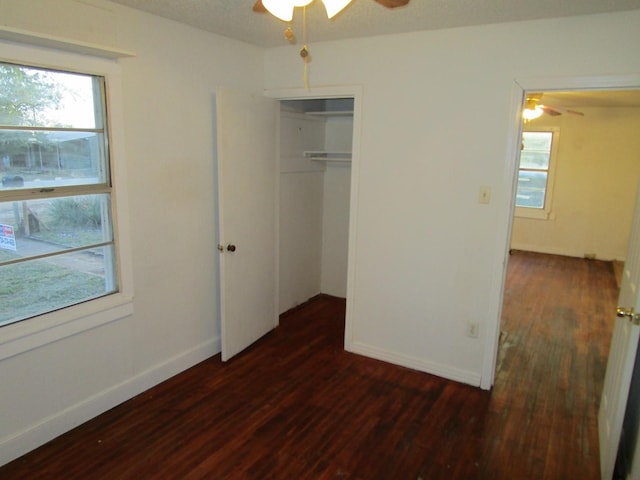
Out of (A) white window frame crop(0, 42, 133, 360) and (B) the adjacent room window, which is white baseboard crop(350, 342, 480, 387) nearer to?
(A) white window frame crop(0, 42, 133, 360)

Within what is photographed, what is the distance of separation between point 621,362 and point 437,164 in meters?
1.54

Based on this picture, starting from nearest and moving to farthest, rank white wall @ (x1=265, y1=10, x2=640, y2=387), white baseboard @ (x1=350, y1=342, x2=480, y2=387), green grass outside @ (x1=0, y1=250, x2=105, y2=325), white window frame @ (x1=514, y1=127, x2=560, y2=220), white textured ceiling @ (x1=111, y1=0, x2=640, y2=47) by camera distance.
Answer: green grass outside @ (x1=0, y1=250, x2=105, y2=325), white textured ceiling @ (x1=111, y1=0, x2=640, y2=47), white wall @ (x1=265, y1=10, x2=640, y2=387), white baseboard @ (x1=350, y1=342, x2=480, y2=387), white window frame @ (x1=514, y1=127, x2=560, y2=220)

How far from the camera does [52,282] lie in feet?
7.77

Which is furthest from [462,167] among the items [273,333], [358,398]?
[273,333]

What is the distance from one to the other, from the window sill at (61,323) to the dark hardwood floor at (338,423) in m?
0.57

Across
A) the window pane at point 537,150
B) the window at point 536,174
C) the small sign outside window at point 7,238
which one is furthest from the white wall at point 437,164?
the window pane at point 537,150

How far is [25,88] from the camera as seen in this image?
6.93ft

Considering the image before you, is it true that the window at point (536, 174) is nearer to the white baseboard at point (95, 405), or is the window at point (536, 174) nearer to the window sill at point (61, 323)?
the white baseboard at point (95, 405)

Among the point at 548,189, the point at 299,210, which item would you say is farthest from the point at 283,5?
the point at 548,189

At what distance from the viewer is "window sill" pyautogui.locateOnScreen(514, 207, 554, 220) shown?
7.09 metres

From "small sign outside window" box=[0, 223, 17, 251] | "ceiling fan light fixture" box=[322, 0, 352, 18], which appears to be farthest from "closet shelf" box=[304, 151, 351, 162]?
"small sign outside window" box=[0, 223, 17, 251]

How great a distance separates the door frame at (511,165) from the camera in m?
2.43

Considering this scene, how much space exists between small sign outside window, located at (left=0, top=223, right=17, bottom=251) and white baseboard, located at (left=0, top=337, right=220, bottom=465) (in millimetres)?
947

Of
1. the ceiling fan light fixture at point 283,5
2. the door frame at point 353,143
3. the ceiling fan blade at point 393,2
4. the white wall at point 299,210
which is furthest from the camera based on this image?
the white wall at point 299,210
